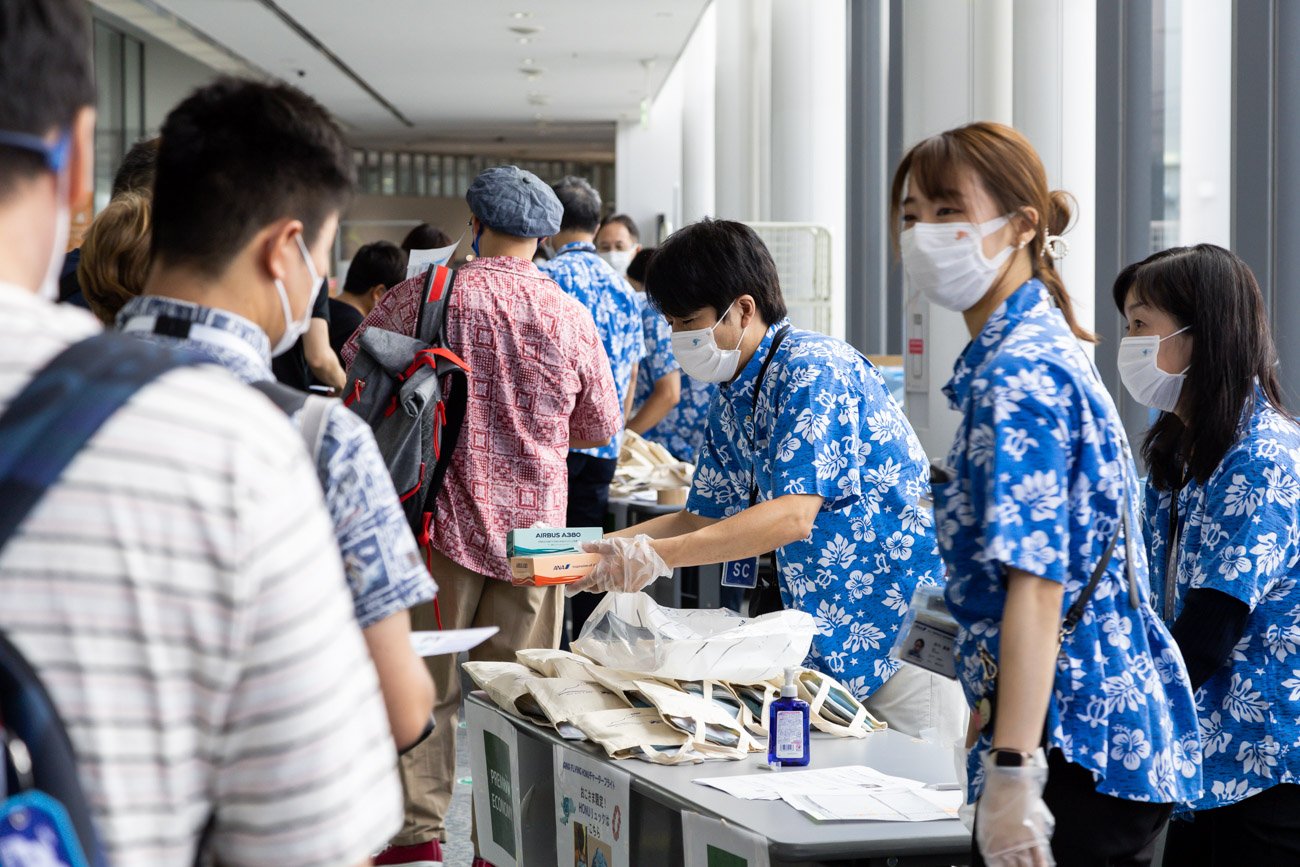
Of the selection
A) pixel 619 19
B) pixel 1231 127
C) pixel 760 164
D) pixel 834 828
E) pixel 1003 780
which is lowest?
pixel 834 828

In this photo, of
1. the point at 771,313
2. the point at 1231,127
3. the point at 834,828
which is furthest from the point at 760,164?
the point at 834,828

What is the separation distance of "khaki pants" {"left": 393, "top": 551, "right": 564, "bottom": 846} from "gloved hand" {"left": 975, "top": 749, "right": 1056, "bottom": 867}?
1.93 metres

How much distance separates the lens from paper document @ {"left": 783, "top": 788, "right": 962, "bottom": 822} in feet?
7.07

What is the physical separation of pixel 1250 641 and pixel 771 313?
44.0 inches

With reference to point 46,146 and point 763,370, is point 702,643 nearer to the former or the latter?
point 763,370

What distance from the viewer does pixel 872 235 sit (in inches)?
340

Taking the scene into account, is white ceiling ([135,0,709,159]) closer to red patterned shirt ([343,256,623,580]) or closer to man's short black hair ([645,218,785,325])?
red patterned shirt ([343,256,623,580])

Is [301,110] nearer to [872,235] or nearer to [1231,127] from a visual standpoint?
[1231,127]

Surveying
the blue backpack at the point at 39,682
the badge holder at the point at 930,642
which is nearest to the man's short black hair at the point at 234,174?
the blue backpack at the point at 39,682

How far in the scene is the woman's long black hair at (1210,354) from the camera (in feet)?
7.79

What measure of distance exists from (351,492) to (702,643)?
1.38m

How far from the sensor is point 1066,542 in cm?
168

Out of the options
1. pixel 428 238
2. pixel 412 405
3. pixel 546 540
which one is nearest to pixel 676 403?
pixel 428 238

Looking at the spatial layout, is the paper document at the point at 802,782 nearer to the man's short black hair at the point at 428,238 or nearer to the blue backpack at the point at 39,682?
the blue backpack at the point at 39,682
